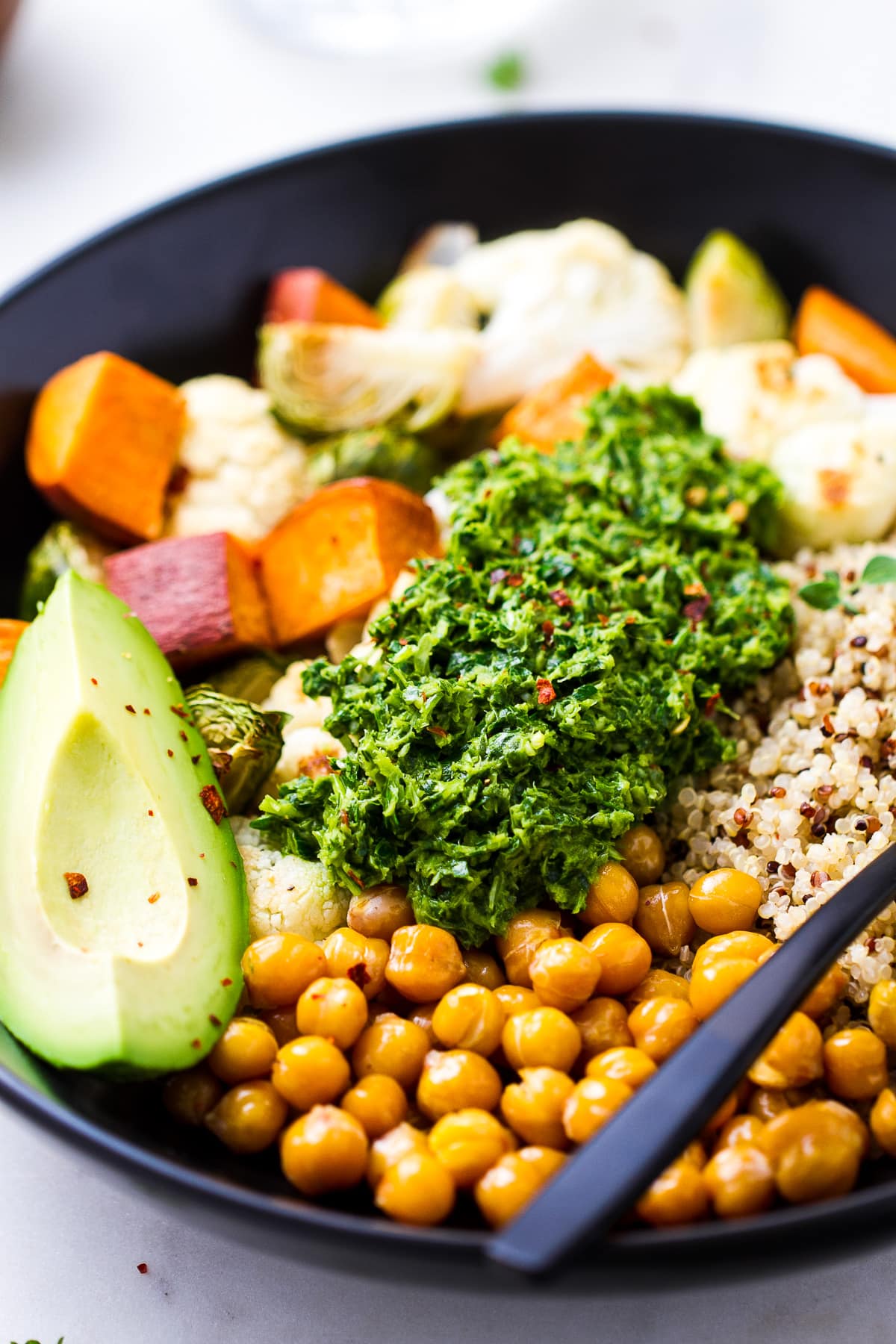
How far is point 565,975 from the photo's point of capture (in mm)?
2064

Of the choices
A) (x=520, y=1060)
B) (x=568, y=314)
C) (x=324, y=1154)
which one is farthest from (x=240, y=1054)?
(x=568, y=314)

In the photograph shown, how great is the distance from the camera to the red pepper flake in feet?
7.25

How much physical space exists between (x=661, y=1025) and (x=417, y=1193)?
19.3 inches

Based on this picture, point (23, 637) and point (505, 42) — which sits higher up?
point (505, 42)

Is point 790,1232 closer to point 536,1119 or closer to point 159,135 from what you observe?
point 536,1119

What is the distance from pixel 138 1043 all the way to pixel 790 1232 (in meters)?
0.94

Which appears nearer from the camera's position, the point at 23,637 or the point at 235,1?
the point at 23,637

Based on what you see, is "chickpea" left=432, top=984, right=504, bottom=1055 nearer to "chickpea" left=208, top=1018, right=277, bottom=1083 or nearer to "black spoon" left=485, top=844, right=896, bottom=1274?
"chickpea" left=208, top=1018, right=277, bottom=1083

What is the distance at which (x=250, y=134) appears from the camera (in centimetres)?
457

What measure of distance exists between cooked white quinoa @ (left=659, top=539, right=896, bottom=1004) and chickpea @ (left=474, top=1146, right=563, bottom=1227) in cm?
61

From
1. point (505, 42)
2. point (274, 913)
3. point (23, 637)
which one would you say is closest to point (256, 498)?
point (23, 637)

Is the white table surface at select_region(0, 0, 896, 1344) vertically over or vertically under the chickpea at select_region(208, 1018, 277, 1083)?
over

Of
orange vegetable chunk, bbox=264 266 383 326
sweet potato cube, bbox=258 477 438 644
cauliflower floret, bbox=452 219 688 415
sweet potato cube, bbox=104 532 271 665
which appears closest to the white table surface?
cauliflower floret, bbox=452 219 688 415

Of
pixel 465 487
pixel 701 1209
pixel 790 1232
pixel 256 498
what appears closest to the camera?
pixel 790 1232
